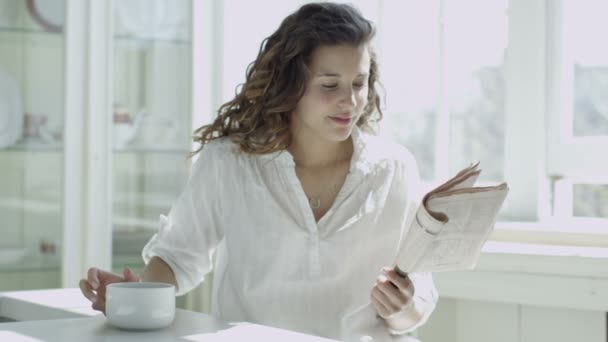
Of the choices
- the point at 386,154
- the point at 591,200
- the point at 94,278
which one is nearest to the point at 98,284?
the point at 94,278

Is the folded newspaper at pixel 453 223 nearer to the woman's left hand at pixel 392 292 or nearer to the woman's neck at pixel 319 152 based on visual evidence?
the woman's left hand at pixel 392 292

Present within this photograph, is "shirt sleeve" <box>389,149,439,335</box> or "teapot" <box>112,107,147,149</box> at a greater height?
"teapot" <box>112,107,147,149</box>

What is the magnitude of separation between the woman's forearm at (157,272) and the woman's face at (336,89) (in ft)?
1.54

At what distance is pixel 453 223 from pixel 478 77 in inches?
66.4

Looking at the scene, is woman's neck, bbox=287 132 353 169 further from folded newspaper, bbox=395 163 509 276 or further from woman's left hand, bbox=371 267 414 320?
folded newspaper, bbox=395 163 509 276

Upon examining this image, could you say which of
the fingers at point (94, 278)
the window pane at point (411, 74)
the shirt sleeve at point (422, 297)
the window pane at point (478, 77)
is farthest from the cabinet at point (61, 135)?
the fingers at point (94, 278)

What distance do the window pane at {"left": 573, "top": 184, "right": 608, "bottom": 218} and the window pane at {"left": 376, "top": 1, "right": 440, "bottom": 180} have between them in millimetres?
552

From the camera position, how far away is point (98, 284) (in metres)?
1.69

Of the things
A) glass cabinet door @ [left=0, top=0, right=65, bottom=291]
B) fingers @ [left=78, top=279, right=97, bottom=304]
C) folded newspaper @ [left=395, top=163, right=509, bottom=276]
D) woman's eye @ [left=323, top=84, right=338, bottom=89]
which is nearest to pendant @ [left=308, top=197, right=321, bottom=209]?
woman's eye @ [left=323, top=84, right=338, bottom=89]

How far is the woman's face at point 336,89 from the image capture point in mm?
2074

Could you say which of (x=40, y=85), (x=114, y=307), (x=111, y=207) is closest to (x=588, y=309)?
(x=114, y=307)

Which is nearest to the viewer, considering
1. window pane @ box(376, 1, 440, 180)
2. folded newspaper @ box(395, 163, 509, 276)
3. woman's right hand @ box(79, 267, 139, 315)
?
folded newspaper @ box(395, 163, 509, 276)

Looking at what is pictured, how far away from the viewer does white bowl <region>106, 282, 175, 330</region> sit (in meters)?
1.41

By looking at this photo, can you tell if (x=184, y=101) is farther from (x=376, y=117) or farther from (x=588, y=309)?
(x=588, y=309)
